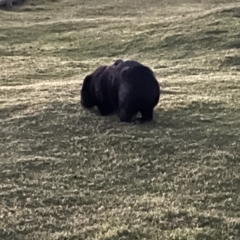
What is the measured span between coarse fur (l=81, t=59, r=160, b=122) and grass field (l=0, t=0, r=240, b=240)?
0.14m

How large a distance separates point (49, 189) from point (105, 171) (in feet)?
1.76

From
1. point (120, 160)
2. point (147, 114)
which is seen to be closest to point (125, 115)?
point (147, 114)

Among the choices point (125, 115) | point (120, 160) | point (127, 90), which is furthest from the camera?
point (125, 115)

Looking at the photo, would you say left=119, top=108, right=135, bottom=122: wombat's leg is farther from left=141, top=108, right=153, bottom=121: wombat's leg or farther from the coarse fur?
left=141, top=108, right=153, bottom=121: wombat's leg

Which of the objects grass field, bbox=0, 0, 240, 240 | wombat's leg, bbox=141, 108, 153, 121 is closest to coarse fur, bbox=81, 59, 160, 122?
wombat's leg, bbox=141, 108, 153, 121

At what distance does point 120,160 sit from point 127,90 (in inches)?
37.4

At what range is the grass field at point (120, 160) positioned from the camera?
424 centimetres

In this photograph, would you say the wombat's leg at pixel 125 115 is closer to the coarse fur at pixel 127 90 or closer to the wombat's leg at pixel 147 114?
the coarse fur at pixel 127 90

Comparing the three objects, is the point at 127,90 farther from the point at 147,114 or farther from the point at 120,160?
the point at 120,160

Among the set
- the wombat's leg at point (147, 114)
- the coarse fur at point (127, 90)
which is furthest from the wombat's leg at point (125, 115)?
the wombat's leg at point (147, 114)

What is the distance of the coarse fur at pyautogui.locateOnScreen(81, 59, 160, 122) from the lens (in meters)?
6.05

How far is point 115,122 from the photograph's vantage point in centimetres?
625

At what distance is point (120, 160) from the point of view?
17.4 ft

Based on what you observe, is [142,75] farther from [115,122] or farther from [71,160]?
[71,160]
